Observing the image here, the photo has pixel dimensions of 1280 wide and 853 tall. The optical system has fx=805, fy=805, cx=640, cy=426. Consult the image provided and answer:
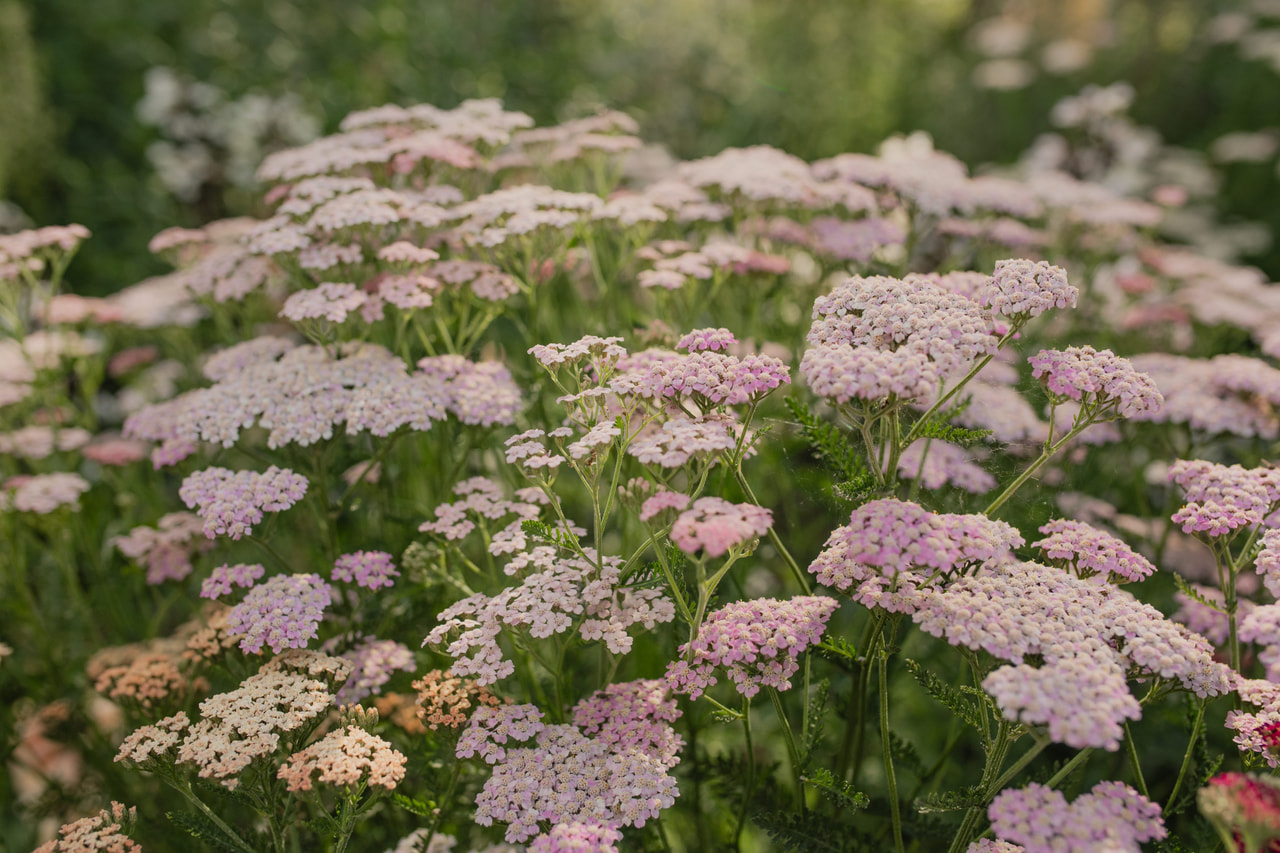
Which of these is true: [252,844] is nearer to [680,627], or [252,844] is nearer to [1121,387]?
[680,627]

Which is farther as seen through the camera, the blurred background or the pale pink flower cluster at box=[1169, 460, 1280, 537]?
the blurred background

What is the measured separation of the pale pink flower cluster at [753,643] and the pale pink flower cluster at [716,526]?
0.25 meters

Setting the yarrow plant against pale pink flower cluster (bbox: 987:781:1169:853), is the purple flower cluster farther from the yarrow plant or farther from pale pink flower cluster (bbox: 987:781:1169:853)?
pale pink flower cluster (bbox: 987:781:1169:853)

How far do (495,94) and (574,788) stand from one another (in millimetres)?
4889

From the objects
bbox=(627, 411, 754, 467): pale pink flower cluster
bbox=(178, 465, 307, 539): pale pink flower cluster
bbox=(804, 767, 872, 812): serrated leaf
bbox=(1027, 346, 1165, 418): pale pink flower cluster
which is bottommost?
bbox=(804, 767, 872, 812): serrated leaf

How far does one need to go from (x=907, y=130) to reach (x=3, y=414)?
8585 millimetres

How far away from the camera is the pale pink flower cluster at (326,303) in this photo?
2.52 meters

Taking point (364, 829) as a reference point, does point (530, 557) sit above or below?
above

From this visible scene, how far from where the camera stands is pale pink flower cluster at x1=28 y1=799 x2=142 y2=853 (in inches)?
75.2

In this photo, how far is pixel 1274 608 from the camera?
6.28 feet

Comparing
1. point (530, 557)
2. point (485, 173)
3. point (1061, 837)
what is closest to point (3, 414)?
point (485, 173)

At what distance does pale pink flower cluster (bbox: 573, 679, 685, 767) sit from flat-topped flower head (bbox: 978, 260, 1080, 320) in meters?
1.31

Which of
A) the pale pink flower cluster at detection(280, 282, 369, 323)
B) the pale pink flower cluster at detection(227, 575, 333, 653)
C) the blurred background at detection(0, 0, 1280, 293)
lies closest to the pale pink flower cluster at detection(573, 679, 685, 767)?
the pale pink flower cluster at detection(227, 575, 333, 653)

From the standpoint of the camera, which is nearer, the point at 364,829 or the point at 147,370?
the point at 364,829
